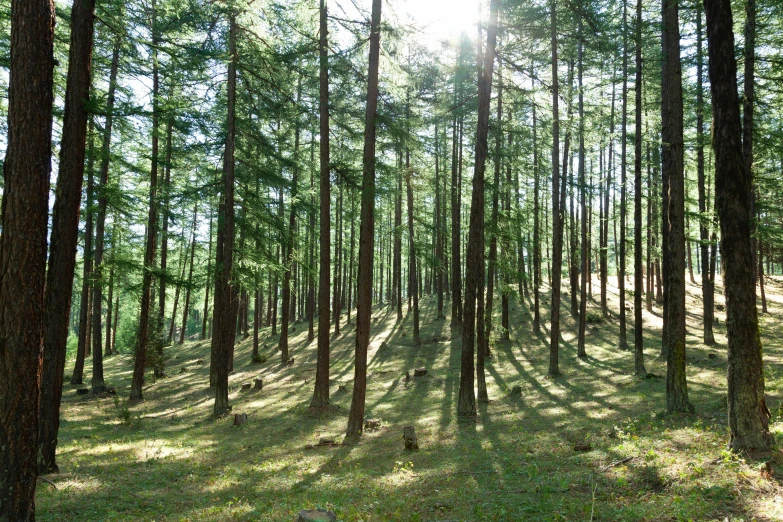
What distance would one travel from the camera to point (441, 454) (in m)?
10.2

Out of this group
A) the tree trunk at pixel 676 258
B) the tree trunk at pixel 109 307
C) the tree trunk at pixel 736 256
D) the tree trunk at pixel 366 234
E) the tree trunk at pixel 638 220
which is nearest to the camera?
the tree trunk at pixel 736 256

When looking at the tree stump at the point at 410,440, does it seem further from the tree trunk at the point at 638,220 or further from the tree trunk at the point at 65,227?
the tree trunk at the point at 638,220

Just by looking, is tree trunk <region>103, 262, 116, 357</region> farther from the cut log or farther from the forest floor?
the cut log

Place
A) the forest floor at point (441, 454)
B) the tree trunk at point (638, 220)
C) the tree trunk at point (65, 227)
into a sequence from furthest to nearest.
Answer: the tree trunk at point (638, 220), the tree trunk at point (65, 227), the forest floor at point (441, 454)

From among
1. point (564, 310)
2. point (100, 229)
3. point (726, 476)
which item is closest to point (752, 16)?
point (726, 476)

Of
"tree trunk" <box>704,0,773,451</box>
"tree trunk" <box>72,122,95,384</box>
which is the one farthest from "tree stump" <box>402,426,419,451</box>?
"tree trunk" <box>72,122,95,384</box>

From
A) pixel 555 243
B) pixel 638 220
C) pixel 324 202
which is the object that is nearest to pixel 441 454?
pixel 324 202

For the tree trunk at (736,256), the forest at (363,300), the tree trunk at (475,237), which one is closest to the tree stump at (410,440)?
the forest at (363,300)

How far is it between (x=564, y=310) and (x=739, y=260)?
24.0 metres

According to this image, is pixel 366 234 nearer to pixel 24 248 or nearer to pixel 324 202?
pixel 324 202

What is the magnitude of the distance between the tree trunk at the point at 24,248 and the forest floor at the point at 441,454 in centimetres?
216

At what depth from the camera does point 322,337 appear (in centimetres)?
1362

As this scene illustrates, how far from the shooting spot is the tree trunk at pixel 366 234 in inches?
459

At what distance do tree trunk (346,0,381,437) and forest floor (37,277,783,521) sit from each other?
1.29 meters
